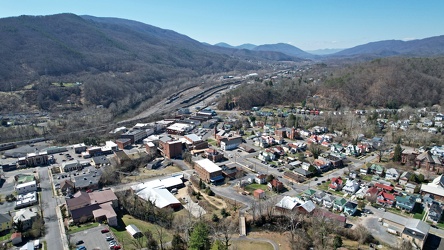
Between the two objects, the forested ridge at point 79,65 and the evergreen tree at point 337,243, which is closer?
the evergreen tree at point 337,243

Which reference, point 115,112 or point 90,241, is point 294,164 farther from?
point 115,112

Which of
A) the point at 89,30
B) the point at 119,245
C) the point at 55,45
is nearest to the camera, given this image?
the point at 119,245

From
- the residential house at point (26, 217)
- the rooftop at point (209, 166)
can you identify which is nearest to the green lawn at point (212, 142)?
the rooftop at point (209, 166)

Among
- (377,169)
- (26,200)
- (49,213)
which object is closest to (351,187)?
(377,169)

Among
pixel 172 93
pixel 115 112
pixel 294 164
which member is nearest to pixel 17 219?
pixel 294 164

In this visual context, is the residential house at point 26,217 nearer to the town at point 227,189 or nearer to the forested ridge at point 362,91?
the town at point 227,189

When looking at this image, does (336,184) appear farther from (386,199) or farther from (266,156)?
(266,156)

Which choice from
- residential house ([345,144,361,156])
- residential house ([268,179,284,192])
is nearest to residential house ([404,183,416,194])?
residential house ([345,144,361,156])
